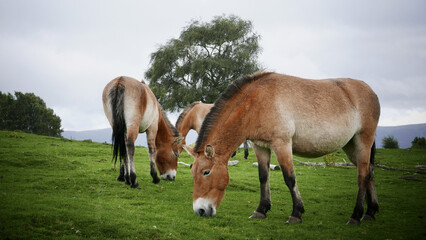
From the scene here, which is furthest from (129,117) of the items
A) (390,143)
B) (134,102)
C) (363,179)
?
(390,143)

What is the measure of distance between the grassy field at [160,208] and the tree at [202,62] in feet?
65.6

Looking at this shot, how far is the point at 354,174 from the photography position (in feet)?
46.2

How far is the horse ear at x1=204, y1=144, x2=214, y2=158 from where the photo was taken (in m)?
5.41

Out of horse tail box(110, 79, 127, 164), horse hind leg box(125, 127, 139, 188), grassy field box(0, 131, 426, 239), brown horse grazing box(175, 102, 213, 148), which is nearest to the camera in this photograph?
grassy field box(0, 131, 426, 239)

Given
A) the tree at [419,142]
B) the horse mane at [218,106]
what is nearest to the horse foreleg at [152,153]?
the horse mane at [218,106]

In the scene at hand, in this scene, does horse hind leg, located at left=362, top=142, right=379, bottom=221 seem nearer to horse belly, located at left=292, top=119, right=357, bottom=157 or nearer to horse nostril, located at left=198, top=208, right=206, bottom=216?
horse belly, located at left=292, top=119, right=357, bottom=157

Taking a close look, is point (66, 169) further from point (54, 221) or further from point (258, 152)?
point (258, 152)

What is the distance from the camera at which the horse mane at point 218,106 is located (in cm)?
578

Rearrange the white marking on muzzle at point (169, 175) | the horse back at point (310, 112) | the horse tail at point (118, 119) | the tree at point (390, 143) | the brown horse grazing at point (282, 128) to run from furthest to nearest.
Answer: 1. the tree at point (390, 143)
2. the white marking on muzzle at point (169, 175)
3. the horse tail at point (118, 119)
4. the horse back at point (310, 112)
5. the brown horse grazing at point (282, 128)

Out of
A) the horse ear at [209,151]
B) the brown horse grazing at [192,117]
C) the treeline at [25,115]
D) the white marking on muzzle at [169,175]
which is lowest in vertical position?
the white marking on muzzle at [169,175]

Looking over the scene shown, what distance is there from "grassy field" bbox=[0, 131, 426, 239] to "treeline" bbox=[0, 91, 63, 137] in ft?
130

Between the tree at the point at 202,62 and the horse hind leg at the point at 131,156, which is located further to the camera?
the tree at the point at 202,62

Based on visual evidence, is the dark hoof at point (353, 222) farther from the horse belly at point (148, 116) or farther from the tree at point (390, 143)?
the tree at point (390, 143)

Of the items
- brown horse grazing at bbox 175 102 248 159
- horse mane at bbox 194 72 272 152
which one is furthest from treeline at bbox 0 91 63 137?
horse mane at bbox 194 72 272 152
